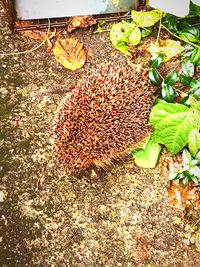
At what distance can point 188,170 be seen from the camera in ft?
7.96

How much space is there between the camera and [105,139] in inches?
90.3

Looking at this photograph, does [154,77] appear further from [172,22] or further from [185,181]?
[185,181]

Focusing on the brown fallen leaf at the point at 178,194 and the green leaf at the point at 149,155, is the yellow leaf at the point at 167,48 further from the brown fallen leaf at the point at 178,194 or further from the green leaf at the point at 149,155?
the brown fallen leaf at the point at 178,194

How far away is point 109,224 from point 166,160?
86cm

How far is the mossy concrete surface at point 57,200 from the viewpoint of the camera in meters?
2.42

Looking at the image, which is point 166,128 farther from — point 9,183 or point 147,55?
point 9,183


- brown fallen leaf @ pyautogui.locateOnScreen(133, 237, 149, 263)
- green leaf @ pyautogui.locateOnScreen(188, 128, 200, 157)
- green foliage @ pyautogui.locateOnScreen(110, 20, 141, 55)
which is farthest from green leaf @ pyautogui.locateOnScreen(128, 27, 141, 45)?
brown fallen leaf @ pyautogui.locateOnScreen(133, 237, 149, 263)

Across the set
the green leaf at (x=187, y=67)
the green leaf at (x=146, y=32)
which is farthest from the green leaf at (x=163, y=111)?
the green leaf at (x=146, y=32)

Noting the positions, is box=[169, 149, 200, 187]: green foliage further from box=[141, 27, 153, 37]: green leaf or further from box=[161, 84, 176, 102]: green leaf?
box=[141, 27, 153, 37]: green leaf

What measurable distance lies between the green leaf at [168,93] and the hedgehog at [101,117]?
0.57ft

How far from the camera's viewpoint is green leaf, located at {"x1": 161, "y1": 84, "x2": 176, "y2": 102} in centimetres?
251

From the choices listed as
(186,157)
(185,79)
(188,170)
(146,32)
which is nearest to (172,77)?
(185,79)

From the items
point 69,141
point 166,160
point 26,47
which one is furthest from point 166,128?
point 26,47

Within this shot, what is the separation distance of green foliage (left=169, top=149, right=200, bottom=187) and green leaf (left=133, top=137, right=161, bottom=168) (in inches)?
8.9
